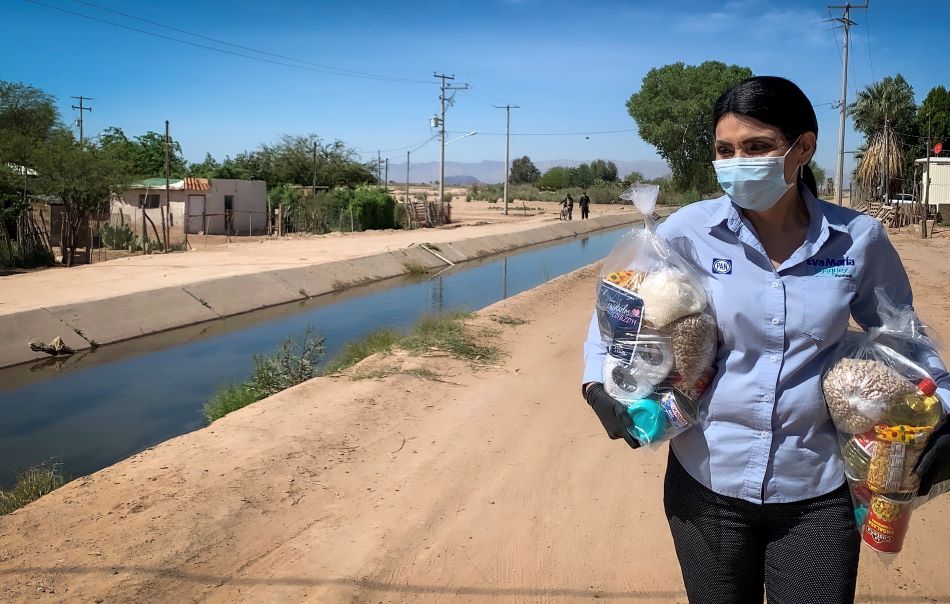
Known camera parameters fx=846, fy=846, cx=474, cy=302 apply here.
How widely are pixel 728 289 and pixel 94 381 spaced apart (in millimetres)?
11362

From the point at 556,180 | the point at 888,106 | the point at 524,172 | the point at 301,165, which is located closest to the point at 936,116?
the point at 888,106

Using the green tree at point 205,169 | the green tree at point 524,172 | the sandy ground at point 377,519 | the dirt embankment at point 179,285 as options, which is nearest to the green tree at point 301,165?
the green tree at point 205,169

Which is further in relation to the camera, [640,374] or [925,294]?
[925,294]

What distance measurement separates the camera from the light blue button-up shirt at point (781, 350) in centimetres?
222

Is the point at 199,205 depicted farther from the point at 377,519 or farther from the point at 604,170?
the point at 604,170

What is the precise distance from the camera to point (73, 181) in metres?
24.2

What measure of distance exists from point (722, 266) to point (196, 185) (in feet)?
129

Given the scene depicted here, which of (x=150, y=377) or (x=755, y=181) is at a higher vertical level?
(x=755, y=181)

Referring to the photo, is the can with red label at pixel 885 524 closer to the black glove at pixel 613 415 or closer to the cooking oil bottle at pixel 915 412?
the cooking oil bottle at pixel 915 412

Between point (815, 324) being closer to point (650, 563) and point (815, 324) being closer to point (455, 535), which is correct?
point (650, 563)

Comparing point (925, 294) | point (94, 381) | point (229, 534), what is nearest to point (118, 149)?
point (94, 381)

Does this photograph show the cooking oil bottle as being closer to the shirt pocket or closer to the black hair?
the shirt pocket

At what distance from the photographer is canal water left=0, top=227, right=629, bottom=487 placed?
29.6ft

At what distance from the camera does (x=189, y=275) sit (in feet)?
63.9
